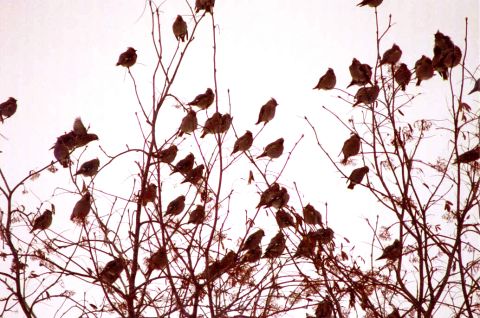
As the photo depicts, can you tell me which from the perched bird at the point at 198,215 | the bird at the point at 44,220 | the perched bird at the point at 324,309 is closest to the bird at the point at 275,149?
the perched bird at the point at 198,215

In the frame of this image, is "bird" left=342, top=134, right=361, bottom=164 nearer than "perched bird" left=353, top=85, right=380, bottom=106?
No

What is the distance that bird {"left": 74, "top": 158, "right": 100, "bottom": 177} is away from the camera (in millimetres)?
2195

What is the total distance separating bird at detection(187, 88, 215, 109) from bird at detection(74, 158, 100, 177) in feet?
1.69

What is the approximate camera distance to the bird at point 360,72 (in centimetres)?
194

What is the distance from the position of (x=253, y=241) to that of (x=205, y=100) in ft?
2.34

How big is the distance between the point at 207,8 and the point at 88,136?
0.73 metres

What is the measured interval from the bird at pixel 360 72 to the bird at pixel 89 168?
1.12 metres

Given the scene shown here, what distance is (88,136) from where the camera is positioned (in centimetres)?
222

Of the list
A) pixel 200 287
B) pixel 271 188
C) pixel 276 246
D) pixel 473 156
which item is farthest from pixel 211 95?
pixel 473 156

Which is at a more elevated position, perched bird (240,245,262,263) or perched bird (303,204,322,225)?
perched bird (303,204,322,225)

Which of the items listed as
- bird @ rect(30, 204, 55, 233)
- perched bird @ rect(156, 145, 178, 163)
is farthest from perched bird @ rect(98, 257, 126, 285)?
perched bird @ rect(156, 145, 178, 163)

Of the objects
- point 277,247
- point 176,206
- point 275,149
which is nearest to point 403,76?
point 275,149

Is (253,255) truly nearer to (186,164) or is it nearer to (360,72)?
(186,164)

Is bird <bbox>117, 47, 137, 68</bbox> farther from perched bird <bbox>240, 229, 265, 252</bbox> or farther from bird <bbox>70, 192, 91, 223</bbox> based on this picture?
perched bird <bbox>240, 229, 265, 252</bbox>
